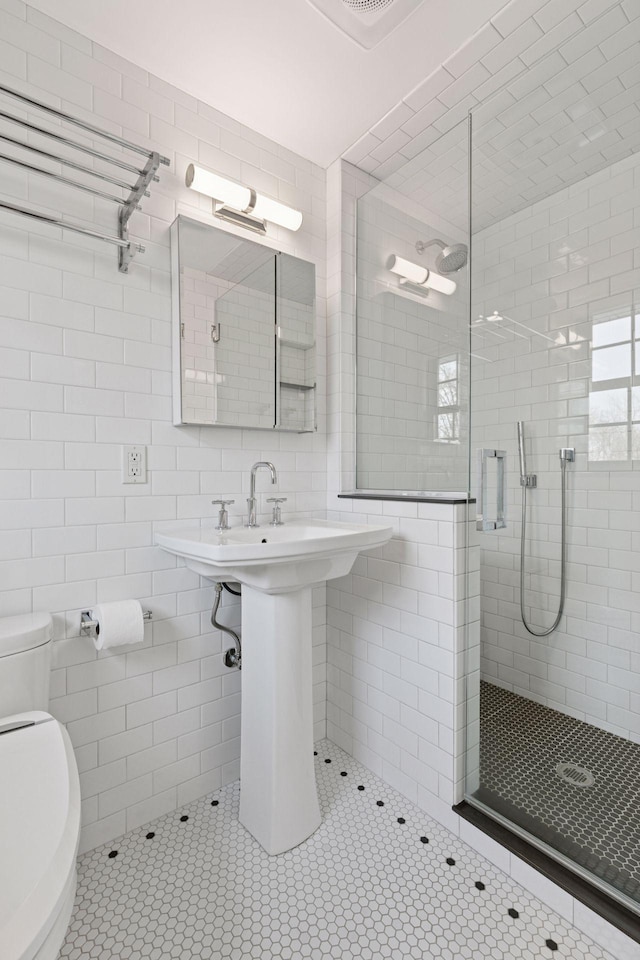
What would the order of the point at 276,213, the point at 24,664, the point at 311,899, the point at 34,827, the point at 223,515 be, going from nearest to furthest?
the point at 34,827 → the point at 24,664 → the point at 311,899 → the point at 223,515 → the point at 276,213

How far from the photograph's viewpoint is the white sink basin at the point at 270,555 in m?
1.22

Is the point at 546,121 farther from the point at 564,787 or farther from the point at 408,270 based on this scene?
the point at 564,787

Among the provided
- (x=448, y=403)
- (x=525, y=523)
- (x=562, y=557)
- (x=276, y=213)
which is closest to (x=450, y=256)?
(x=448, y=403)

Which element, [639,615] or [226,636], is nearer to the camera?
[639,615]

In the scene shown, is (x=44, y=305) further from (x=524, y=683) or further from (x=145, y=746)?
(x=524, y=683)

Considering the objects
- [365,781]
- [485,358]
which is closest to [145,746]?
[365,781]

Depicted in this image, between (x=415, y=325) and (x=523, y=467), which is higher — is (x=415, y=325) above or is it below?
above

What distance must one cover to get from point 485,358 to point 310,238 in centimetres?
102

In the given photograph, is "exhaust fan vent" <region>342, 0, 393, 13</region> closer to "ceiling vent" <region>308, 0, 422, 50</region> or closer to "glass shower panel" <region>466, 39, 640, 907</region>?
"ceiling vent" <region>308, 0, 422, 50</region>

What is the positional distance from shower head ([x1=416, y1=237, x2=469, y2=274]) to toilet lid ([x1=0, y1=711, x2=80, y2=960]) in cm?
189

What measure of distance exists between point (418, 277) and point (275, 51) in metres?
0.88

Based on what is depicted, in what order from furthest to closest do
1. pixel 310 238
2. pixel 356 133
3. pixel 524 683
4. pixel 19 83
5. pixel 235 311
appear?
pixel 310 238, pixel 356 133, pixel 235 311, pixel 524 683, pixel 19 83

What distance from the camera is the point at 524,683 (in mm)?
1549

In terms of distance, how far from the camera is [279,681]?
1432 mm
